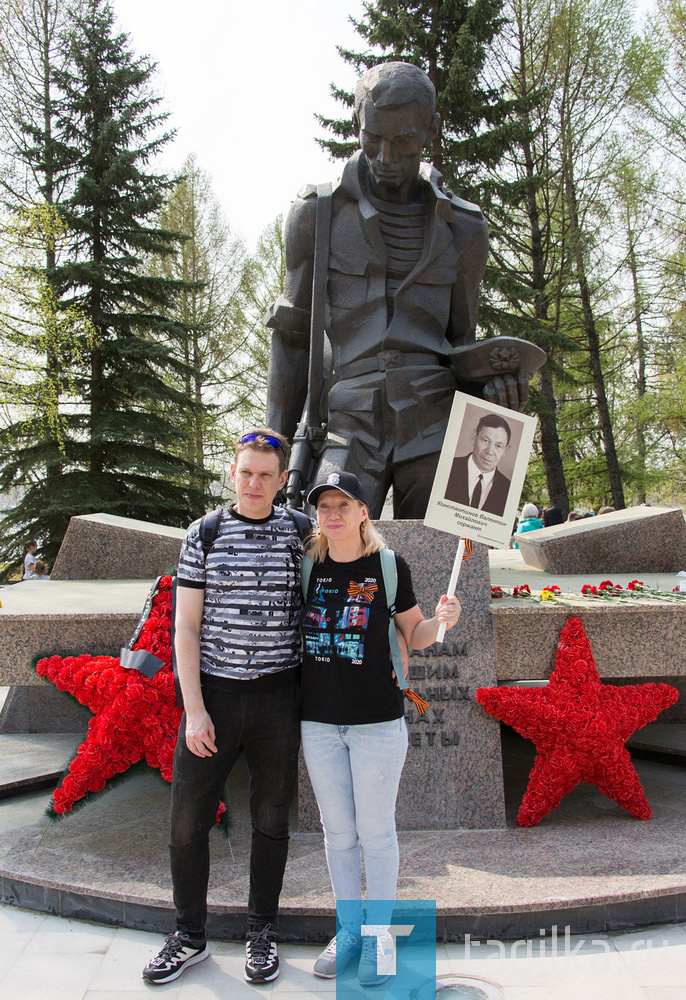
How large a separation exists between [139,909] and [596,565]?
3.93 m

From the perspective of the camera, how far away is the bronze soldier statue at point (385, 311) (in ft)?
14.7

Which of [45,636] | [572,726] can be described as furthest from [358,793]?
[45,636]

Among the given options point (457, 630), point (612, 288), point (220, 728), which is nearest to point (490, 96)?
point (612, 288)

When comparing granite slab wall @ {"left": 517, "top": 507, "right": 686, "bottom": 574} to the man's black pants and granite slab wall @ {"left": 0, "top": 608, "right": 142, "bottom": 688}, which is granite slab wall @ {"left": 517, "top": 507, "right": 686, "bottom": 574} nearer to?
granite slab wall @ {"left": 0, "top": 608, "right": 142, "bottom": 688}

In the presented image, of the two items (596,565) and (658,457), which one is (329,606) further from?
(658,457)

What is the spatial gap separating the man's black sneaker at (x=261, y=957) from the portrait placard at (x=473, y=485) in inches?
56.0

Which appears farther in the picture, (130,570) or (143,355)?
(143,355)

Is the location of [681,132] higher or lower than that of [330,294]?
higher

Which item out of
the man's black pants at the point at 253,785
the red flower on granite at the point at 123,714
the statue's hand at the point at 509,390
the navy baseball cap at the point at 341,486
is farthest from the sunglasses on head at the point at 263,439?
the statue's hand at the point at 509,390

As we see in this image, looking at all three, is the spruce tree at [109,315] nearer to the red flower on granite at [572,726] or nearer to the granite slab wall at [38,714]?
the granite slab wall at [38,714]

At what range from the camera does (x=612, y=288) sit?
19.6 metres

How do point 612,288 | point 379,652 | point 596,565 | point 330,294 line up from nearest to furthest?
point 379,652 → point 330,294 → point 596,565 → point 612,288

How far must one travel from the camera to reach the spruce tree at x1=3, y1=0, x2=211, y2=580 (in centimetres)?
1552

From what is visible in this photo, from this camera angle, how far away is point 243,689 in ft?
7.97
